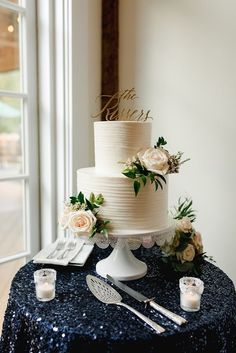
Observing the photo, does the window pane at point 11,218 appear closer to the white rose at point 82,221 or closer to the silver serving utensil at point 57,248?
the silver serving utensil at point 57,248

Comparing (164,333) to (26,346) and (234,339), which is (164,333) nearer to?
(234,339)

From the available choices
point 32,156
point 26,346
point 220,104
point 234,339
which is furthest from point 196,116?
point 26,346

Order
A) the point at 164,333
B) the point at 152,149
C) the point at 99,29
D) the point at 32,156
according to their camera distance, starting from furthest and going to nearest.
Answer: the point at 99,29 → the point at 32,156 → the point at 152,149 → the point at 164,333

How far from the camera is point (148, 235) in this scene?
1075 millimetres

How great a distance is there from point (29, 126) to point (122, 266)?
0.86 metres

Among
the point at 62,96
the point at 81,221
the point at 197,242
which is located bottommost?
the point at 197,242

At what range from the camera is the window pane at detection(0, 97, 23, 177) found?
5.09 feet

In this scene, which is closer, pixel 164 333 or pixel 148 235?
pixel 164 333

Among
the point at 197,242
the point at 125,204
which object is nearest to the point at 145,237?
the point at 125,204

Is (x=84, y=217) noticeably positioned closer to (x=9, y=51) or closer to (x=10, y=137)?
(x=10, y=137)

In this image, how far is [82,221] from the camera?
1.04m

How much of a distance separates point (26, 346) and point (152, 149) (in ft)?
2.28

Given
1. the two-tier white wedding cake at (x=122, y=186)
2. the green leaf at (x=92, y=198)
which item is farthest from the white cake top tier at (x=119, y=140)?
the green leaf at (x=92, y=198)

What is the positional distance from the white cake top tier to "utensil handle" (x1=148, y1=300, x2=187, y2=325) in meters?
0.43
